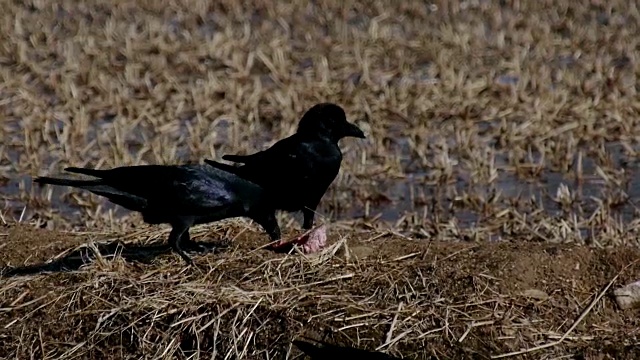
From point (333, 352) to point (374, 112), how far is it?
496cm

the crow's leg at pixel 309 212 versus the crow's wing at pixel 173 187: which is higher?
the crow's wing at pixel 173 187

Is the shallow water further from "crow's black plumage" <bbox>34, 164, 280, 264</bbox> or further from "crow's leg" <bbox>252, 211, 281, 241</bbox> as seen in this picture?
"crow's black plumage" <bbox>34, 164, 280, 264</bbox>

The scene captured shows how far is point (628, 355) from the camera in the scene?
5957 mm

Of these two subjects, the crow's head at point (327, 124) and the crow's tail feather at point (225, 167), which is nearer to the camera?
the crow's tail feather at point (225, 167)

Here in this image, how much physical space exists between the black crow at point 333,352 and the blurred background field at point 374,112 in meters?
0.11

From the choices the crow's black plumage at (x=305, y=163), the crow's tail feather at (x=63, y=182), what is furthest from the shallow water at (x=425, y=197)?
the crow's tail feather at (x=63, y=182)

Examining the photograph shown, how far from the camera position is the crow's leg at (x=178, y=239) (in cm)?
668

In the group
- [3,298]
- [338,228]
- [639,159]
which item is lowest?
[639,159]

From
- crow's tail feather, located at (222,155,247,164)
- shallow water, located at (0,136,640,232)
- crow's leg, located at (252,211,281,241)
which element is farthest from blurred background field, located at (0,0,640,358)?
crow's tail feather, located at (222,155,247,164)

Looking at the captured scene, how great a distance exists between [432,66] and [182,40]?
8.31ft

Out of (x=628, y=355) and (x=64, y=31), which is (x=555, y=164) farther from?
(x=64, y=31)

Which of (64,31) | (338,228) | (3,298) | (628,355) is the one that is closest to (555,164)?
(338,228)

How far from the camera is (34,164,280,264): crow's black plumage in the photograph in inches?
265

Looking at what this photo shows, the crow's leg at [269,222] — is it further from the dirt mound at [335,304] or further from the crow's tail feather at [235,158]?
the crow's tail feather at [235,158]
